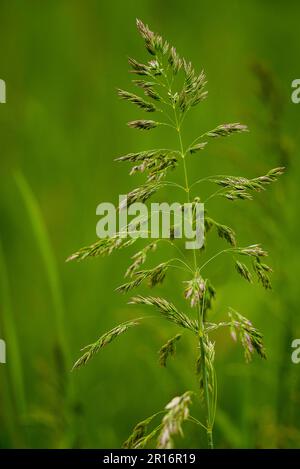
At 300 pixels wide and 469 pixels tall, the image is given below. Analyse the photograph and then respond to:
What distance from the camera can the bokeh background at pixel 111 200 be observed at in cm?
170

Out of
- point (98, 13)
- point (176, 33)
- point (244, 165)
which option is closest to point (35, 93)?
point (98, 13)

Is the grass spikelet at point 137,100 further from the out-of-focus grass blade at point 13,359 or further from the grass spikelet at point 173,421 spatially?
the out-of-focus grass blade at point 13,359

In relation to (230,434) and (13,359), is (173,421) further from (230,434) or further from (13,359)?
(13,359)

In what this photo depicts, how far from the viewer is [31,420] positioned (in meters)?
1.82

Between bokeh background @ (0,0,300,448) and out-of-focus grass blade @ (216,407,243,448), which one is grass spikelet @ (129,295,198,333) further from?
out-of-focus grass blade @ (216,407,243,448)

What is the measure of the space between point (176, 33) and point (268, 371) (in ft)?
6.91

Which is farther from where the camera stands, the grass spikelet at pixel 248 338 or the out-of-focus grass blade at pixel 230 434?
the out-of-focus grass blade at pixel 230 434

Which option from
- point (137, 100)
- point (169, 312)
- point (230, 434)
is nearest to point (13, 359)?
point (230, 434)

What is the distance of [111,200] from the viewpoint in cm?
280

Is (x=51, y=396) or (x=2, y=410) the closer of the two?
(x=51, y=396)

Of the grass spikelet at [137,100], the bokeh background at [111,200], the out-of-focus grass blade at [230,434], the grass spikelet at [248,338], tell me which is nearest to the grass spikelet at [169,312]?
the grass spikelet at [248,338]

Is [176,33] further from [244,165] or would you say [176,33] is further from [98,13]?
[244,165]

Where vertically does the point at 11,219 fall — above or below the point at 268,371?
above

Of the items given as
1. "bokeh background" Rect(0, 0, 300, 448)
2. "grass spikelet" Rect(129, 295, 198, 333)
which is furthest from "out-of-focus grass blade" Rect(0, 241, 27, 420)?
"grass spikelet" Rect(129, 295, 198, 333)
